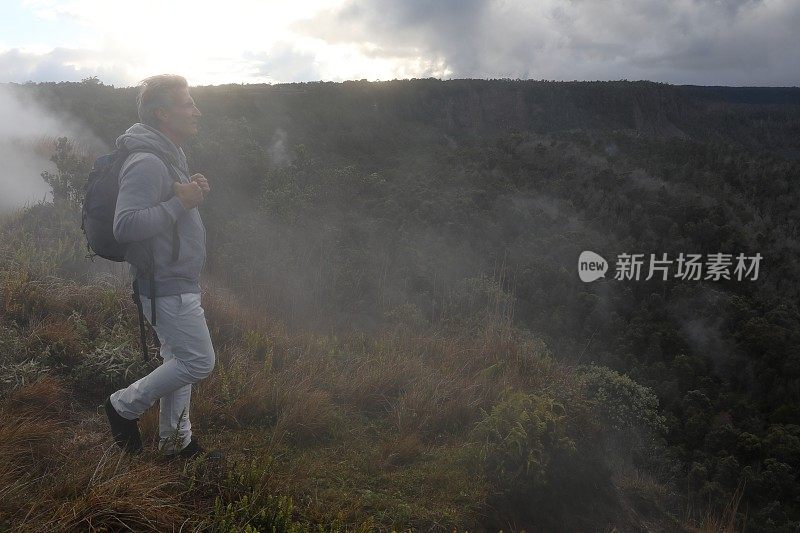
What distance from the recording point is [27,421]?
9.87 ft

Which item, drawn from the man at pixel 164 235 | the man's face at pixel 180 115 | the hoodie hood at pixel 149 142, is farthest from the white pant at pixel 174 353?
the man's face at pixel 180 115

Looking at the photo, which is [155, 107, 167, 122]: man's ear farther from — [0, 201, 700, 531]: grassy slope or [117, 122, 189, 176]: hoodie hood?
[0, 201, 700, 531]: grassy slope

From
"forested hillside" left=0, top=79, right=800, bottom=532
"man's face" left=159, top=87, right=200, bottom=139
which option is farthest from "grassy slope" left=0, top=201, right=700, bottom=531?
"man's face" left=159, top=87, right=200, bottom=139

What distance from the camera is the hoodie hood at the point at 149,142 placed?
2.44 metres

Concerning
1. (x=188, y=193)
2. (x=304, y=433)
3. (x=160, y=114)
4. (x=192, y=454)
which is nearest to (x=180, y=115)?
(x=160, y=114)

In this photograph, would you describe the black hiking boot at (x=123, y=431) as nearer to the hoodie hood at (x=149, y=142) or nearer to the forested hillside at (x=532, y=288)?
the forested hillside at (x=532, y=288)

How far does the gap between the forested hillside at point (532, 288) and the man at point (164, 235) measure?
1007 millimetres

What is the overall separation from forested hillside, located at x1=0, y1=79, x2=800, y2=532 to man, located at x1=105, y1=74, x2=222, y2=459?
1.01 m

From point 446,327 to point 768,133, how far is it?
29919 millimetres

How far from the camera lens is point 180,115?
2.57 metres

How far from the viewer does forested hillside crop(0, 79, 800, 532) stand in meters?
4.09

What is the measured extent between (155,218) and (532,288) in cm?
857

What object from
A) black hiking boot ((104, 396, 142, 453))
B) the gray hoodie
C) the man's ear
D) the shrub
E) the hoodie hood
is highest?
the man's ear

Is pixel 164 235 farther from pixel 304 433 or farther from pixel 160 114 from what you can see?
pixel 304 433
